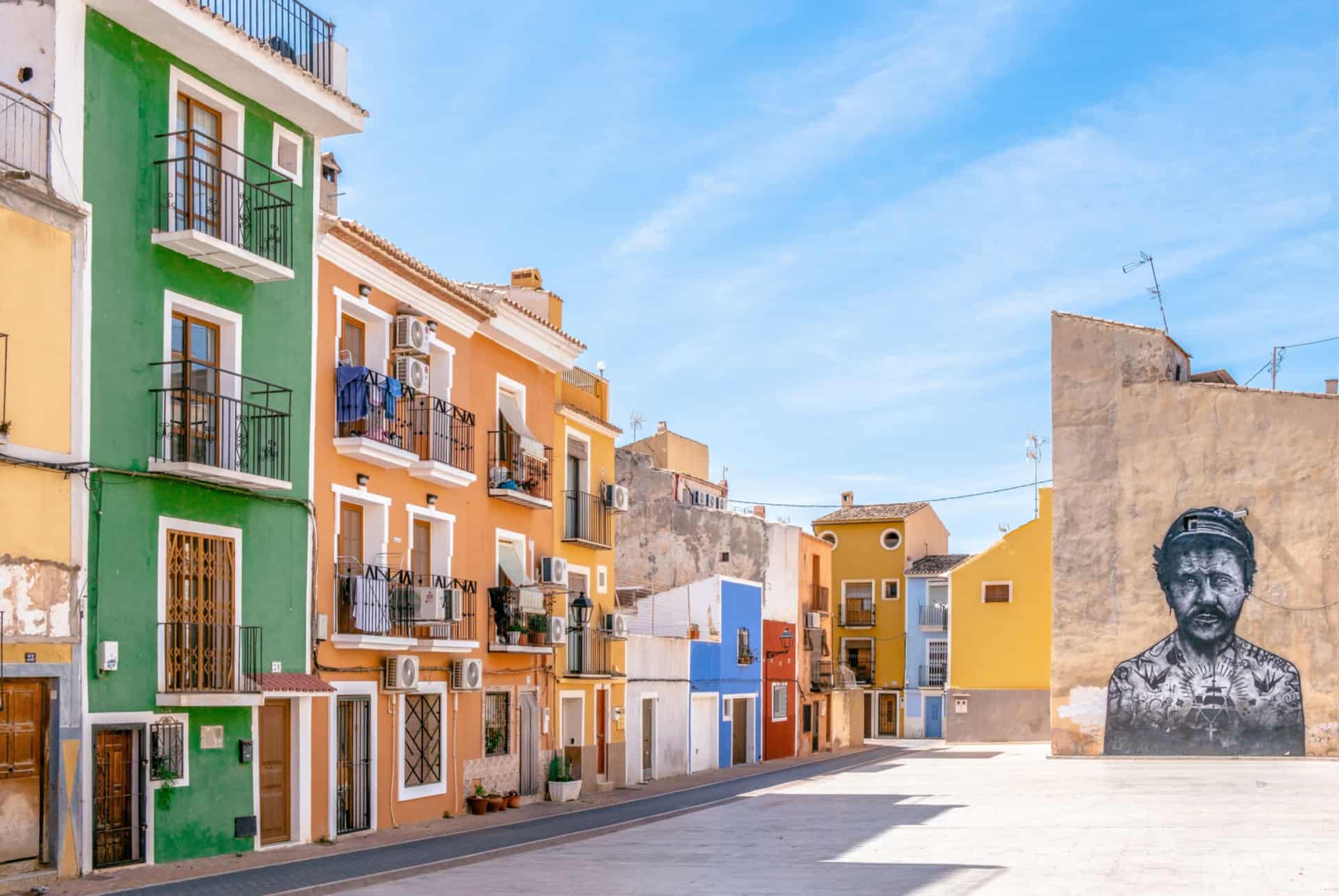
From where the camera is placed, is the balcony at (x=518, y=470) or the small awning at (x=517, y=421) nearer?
the balcony at (x=518, y=470)

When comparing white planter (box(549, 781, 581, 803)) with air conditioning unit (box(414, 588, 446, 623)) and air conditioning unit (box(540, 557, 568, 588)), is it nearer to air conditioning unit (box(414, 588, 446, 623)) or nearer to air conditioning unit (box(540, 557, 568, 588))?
air conditioning unit (box(540, 557, 568, 588))

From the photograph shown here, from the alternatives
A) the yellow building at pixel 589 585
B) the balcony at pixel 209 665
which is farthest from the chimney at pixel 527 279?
the balcony at pixel 209 665

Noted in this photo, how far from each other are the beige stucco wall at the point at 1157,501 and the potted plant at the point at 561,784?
15.2 metres

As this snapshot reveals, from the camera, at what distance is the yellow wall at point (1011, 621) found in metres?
52.3

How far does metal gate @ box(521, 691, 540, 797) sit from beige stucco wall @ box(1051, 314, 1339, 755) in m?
16.0

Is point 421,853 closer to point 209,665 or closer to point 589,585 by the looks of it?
point 209,665

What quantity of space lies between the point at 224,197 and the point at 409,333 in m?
4.75

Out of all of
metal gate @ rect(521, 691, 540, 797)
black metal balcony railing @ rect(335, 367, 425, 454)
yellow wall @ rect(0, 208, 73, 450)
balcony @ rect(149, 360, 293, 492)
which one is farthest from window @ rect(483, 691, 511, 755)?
yellow wall @ rect(0, 208, 73, 450)

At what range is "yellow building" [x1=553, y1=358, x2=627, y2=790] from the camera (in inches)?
1210

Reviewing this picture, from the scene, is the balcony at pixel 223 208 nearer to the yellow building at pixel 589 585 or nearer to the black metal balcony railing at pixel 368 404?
the black metal balcony railing at pixel 368 404

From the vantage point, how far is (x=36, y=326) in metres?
15.7

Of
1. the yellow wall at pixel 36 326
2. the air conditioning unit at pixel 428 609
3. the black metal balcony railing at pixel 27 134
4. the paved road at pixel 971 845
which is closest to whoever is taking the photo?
the paved road at pixel 971 845

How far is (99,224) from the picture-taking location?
54.8ft

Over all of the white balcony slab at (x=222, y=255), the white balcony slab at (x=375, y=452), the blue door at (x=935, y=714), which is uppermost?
the white balcony slab at (x=222, y=255)
